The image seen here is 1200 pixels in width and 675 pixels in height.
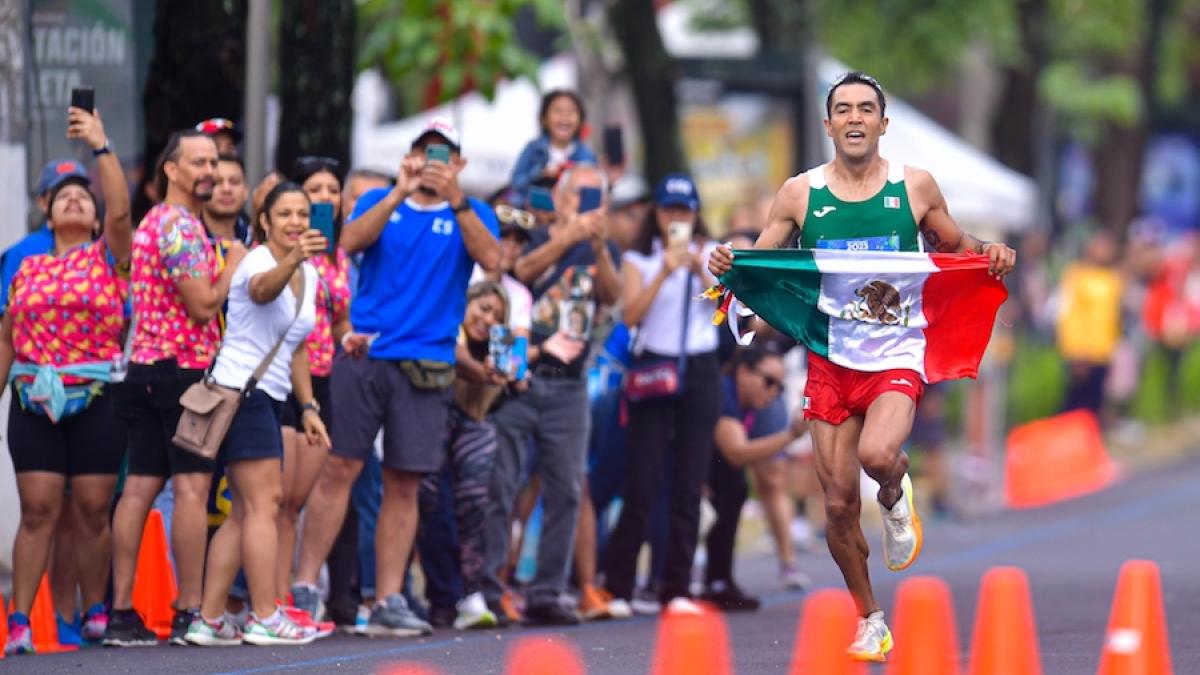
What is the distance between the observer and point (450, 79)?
58.3 feet

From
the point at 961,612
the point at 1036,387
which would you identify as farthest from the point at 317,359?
the point at 1036,387

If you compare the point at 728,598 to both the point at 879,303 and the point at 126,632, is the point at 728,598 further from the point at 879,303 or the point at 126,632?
the point at 126,632

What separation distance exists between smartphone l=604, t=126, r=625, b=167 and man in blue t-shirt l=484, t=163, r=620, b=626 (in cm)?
127

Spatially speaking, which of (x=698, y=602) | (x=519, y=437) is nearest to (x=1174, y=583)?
(x=698, y=602)

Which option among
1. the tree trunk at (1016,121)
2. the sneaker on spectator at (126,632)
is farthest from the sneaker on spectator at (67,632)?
the tree trunk at (1016,121)

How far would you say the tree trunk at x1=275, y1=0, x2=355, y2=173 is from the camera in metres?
13.8

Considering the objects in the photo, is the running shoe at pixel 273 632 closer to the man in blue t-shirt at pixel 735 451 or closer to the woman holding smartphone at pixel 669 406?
the woman holding smartphone at pixel 669 406

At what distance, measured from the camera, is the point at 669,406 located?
12445 mm

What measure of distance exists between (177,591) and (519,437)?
182cm

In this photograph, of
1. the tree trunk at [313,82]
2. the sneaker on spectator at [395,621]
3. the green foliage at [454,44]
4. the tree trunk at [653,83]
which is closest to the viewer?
the sneaker on spectator at [395,621]

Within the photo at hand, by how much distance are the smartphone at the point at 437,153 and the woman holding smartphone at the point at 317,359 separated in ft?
1.54

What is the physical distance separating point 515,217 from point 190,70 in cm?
204

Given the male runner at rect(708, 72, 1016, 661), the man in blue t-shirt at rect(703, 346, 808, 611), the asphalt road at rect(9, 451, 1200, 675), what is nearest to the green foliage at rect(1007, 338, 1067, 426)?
the asphalt road at rect(9, 451, 1200, 675)

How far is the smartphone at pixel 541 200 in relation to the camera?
39.8ft
